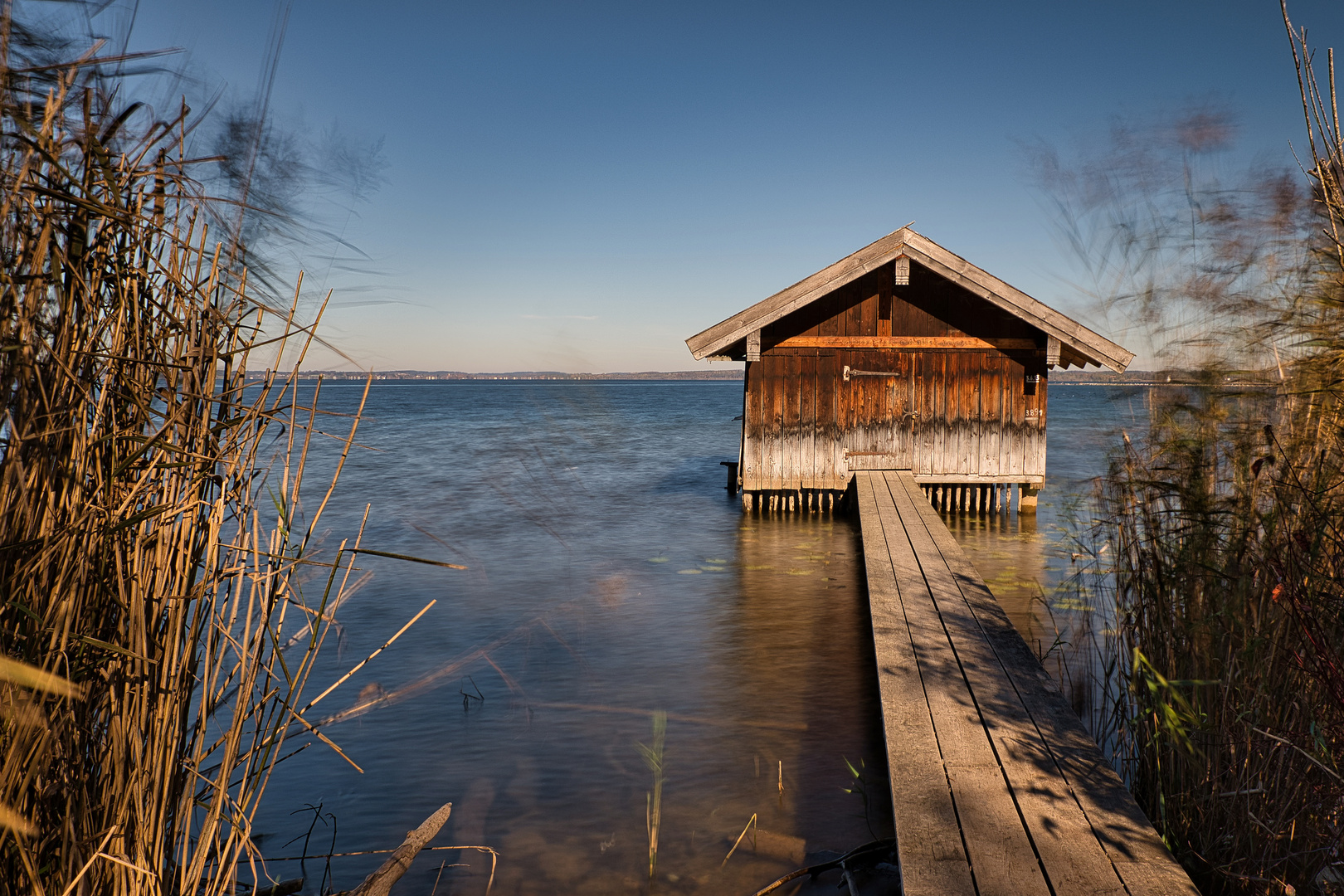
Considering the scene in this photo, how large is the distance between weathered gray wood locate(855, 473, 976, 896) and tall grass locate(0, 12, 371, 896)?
2.10m

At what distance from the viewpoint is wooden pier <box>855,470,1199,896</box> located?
263 centimetres

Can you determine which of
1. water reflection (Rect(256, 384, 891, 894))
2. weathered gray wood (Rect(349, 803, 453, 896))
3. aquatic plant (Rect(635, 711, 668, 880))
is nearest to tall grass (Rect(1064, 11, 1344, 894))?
water reflection (Rect(256, 384, 891, 894))

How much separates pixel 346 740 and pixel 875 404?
9.33 metres

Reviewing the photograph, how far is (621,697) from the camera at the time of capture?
20.8 ft

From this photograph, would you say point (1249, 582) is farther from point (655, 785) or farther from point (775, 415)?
point (775, 415)

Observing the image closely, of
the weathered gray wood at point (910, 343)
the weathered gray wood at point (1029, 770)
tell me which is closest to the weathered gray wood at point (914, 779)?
the weathered gray wood at point (1029, 770)

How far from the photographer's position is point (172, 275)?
6.97ft

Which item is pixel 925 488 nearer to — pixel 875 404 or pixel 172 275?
pixel 875 404

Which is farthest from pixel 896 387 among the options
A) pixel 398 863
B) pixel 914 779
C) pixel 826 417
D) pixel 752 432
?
pixel 398 863

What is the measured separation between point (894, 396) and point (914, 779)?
9920 millimetres

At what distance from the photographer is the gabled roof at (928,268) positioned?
1132 cm

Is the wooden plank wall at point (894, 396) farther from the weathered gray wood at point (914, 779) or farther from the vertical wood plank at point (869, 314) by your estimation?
the weathered gray wood at point (914, 779)

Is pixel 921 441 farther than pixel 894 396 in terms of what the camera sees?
Yes

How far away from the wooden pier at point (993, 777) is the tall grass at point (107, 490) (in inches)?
88.7
